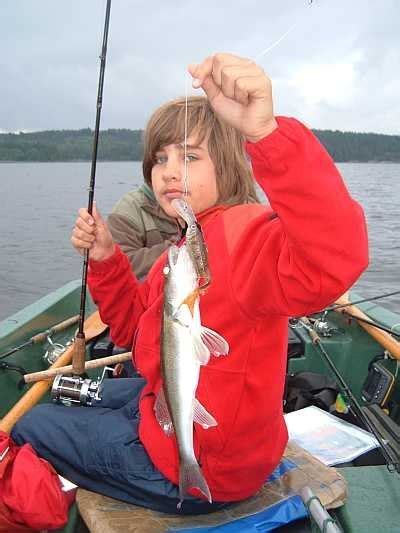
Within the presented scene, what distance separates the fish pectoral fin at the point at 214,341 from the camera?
5.59ft

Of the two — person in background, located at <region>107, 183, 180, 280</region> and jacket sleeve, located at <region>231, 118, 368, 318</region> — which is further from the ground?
jacket sleeve, located at <region>231, 118, 368, 318</region>

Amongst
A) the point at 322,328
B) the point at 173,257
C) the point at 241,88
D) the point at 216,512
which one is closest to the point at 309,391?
the point at 322,328

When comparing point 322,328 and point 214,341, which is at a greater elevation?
point 214,341

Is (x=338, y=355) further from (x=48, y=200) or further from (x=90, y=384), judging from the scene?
(x=48, y=200)

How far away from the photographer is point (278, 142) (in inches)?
61.1

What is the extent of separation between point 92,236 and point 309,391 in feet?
7.21

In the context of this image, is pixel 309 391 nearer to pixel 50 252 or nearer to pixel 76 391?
pixel 76 391

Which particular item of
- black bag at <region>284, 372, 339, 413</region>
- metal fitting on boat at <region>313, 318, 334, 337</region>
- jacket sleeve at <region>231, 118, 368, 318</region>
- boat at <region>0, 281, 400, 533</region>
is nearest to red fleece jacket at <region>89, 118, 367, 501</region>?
jacket sleeve at <region>231, 118, 368, 318</region>

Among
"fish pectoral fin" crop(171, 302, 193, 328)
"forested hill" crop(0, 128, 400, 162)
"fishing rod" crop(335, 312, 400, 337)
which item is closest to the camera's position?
"fish pectoral fin" crop(171, 302, 193, 328)

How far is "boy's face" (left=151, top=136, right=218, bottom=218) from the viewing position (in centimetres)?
237

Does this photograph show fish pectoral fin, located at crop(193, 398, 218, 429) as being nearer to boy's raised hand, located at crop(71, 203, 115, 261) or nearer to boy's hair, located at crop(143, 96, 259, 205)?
boy's hair, located at crop(143, 96, 259, 205)

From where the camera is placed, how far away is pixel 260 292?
177 cm

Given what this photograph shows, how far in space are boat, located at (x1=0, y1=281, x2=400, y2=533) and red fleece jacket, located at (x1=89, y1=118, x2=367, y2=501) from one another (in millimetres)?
507

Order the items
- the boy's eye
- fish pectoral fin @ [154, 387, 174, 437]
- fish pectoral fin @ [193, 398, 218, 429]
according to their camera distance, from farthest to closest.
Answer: the boy's eye → fish pectoral fin @ [154, 387, 174, 437] → fish pectoral fin @ [193, 398, 218, 429]
